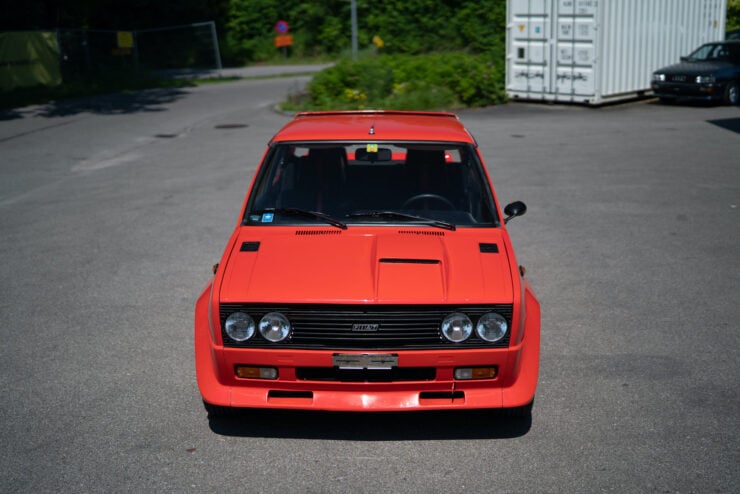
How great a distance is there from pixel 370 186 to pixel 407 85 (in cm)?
1777

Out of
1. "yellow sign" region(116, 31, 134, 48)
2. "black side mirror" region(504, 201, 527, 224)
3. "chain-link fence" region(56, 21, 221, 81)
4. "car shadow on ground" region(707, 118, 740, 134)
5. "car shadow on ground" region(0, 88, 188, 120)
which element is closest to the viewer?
"black side mirror" region(504, 201, 527, 224)

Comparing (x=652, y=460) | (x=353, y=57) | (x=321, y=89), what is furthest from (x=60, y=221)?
(x=353, y=57)

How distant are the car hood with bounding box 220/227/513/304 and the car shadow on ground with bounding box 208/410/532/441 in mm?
772

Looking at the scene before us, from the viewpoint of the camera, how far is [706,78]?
2230 cm

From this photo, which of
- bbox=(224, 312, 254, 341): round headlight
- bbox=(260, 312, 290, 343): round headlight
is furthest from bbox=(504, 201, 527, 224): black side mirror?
bbox=(224, 312, 254, 341): round headlight

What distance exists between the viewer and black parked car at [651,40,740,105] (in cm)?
2236

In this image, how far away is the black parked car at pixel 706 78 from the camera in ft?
73.4

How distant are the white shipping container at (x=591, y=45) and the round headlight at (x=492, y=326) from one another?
60.4 feet

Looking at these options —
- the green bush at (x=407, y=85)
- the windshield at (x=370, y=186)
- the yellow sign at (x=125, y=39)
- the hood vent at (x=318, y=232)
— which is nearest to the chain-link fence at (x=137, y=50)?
the yellow sign at (x=125, y=39)

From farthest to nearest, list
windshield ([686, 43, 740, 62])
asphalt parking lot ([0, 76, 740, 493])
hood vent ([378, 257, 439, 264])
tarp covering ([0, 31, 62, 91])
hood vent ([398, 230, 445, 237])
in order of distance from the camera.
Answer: tarp covering ([0, 31, 62, 91])
windshield ([686, 43, 740, 62])
hood vent ([398, 230, 445, 237])
hood vent ([378, 257, 439, 264])
asphalt parking lot ([0, 76, 740, 493])

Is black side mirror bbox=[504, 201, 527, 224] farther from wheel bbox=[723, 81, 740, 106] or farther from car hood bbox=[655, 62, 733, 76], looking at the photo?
wheel bbox=[723, 81, 740, 106]

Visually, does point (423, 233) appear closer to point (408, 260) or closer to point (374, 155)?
point (408, 260)

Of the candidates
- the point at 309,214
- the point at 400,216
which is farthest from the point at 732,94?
the point at 309,214

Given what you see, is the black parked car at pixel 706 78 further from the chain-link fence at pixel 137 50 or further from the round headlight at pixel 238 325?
the round headlight at pixel 238 325
